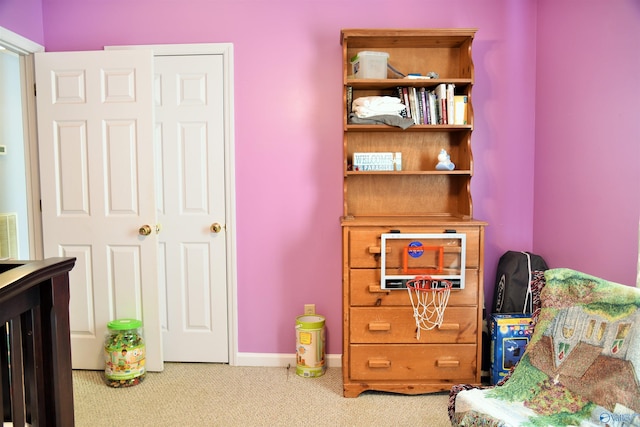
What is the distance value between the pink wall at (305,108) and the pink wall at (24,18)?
0.06 m

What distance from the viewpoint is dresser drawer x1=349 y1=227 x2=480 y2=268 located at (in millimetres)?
2498

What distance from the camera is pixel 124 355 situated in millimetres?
2697

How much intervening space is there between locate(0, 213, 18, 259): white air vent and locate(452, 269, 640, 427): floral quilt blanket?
3007mm

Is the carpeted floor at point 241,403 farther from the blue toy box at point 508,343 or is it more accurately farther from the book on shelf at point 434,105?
the book on shelf at point 434,105

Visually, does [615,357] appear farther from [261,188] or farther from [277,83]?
[277,83]

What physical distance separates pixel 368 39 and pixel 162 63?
1305 mm

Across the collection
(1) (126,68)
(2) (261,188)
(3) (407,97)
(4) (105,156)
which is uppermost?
(1) (126,68)

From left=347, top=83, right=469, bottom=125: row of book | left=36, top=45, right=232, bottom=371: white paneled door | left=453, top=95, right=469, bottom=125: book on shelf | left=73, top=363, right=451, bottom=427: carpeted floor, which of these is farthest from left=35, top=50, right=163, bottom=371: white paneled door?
left=453, top=95, right=469, bottom=125: book on shelf

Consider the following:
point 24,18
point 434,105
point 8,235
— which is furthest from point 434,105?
point 8,235

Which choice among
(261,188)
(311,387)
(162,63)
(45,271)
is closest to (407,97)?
(261,188)

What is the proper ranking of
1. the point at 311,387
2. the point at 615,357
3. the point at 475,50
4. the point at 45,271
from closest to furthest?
the point at 45,271, the point at 615,357, the point at 311,387, the point at 475,50

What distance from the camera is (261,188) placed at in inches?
117

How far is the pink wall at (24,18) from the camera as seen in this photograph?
2689mm

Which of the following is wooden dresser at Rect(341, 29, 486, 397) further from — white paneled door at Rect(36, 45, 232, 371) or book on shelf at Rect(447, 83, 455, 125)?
white paneled door at Rect(36, 45, 232, 371)
